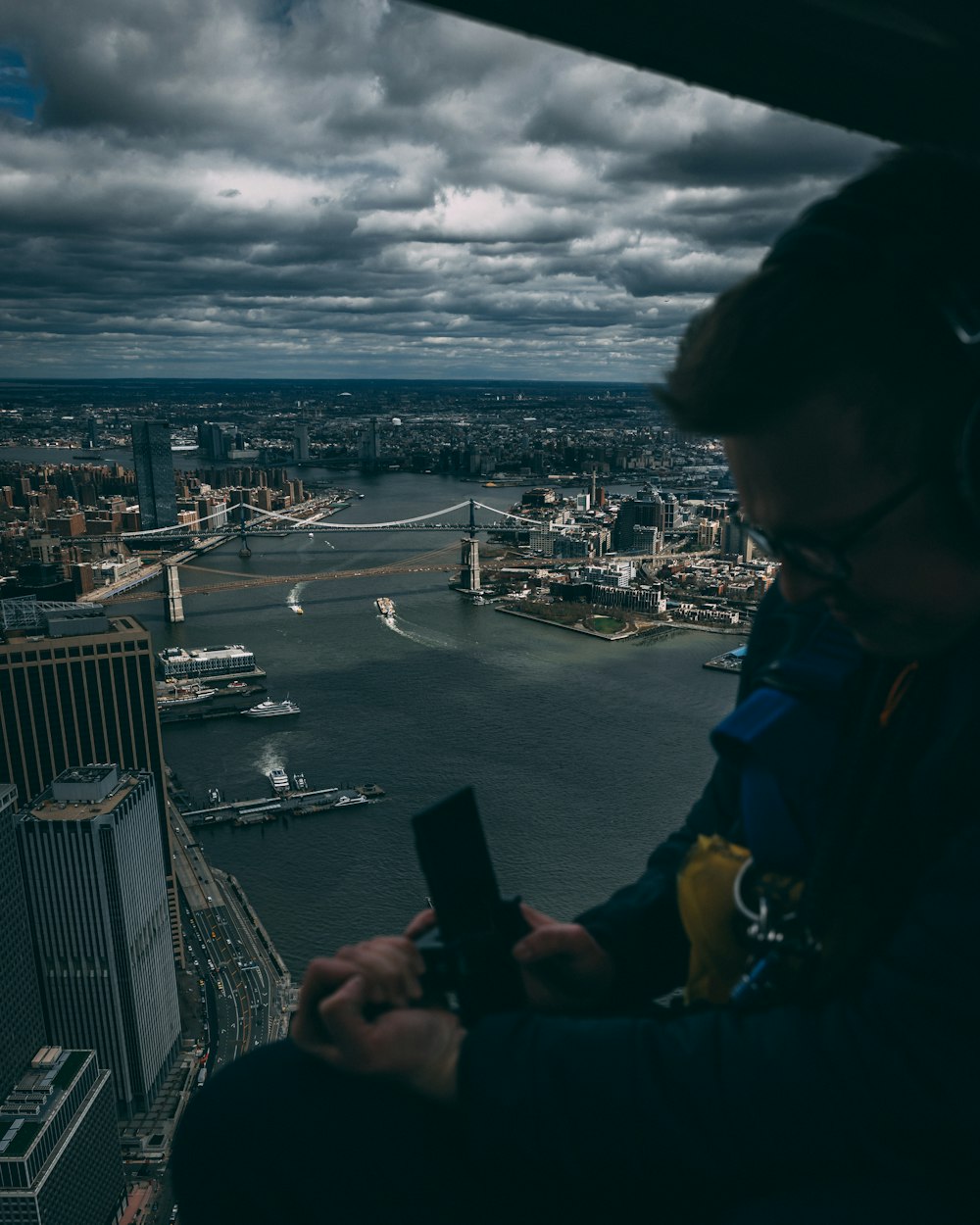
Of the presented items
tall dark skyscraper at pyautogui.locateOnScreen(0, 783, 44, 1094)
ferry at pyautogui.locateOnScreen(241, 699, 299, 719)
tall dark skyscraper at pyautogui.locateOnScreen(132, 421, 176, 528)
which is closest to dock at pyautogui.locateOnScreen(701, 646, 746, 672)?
ferry at pyautogui.locateOnScreen(241, 699, 299, 719)

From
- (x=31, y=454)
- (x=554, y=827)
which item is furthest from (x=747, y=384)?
(x=31, y=454)

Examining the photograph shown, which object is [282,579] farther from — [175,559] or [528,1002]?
[528,1002]

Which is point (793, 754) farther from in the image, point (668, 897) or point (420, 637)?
point (420, 637)

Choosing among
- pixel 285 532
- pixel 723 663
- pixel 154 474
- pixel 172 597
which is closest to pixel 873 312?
pixel 723 663

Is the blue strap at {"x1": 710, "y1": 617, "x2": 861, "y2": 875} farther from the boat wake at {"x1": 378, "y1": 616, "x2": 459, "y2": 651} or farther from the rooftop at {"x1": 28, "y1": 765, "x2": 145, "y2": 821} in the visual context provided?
the boat wake at {"x1": 378, "y1": 616, "x2": 459, "y2": 651}

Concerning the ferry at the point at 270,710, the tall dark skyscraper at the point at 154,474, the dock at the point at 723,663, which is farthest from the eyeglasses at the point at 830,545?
the tall dark skyscraper at the point at 154,474

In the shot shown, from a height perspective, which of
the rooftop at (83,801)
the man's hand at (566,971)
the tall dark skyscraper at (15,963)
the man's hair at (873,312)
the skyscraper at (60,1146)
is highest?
the man's hair at (873,312)

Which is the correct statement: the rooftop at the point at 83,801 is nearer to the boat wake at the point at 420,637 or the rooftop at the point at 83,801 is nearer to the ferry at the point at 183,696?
the ferry at the point at 183,696

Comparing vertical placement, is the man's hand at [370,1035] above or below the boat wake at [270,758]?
above
